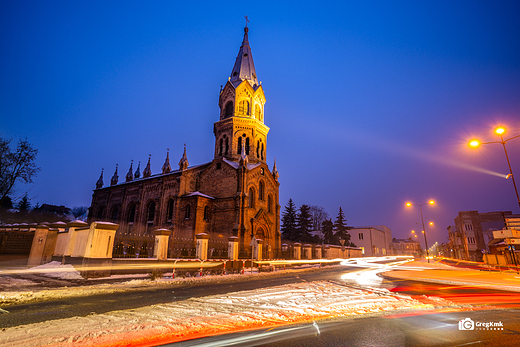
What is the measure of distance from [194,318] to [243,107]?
3480 cm

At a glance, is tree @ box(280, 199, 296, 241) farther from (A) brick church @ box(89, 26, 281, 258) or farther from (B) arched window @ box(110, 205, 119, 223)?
(B) arched window @ box(110, 205, 119, 223)

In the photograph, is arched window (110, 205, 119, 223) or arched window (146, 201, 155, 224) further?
arched window (110, 205, 119, 223)

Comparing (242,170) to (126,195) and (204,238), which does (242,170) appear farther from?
(126,195)

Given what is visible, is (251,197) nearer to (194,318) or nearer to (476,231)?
(194,318)

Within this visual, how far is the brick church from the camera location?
28405 mm

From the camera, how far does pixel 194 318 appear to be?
5.16 m

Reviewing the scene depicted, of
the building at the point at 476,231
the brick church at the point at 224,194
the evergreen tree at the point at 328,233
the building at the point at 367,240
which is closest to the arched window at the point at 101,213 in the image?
the brick church at the point at 224,194

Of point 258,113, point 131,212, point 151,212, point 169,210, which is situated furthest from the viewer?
point 258,113

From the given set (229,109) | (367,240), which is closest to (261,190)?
(229,109)

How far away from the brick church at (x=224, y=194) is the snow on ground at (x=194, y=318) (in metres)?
14.4

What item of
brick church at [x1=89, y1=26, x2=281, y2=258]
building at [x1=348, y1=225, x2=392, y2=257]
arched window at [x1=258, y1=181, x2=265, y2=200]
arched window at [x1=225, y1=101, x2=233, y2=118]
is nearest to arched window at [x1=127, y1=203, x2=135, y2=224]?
brick church at [x1=89, y1=26, x2=281, y2=258]

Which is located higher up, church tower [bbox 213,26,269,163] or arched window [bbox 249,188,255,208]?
church tower [bbox 213,26,269,163]

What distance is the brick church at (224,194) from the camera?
28405mm

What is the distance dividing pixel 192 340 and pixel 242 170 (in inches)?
1025
